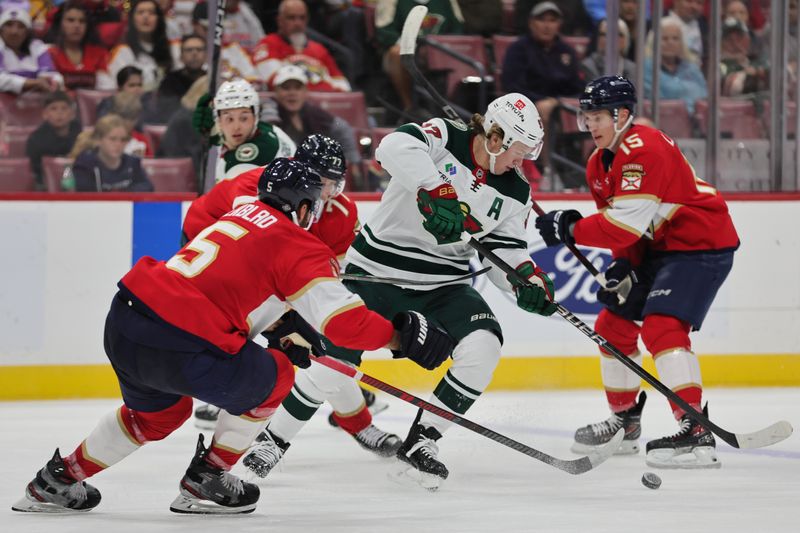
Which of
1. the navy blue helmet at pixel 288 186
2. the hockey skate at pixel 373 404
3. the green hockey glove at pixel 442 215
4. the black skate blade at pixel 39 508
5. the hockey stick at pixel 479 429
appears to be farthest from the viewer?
the hockey skate at pixel 373 404

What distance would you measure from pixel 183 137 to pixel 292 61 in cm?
92

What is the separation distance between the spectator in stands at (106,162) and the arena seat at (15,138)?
0.22m

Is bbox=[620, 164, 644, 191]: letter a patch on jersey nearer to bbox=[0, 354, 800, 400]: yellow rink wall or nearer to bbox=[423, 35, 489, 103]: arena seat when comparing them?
bbox=[0, 354, 800, 400]: yellow rink wall

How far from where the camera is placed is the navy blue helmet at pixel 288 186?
9.73ft

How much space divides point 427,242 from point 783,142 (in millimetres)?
2966

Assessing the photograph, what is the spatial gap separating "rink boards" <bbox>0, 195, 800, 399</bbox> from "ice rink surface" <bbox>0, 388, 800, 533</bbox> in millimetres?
308

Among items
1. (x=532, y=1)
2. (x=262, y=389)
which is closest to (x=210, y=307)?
(x=262, y=389)

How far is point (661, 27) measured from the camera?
608 centimetres

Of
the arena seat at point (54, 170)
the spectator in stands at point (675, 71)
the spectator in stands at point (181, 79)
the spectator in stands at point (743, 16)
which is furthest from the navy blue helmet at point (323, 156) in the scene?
the spectator in stands at point (743, 16)

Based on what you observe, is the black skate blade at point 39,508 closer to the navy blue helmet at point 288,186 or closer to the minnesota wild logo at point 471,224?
the navy blue helmet at point 288,186

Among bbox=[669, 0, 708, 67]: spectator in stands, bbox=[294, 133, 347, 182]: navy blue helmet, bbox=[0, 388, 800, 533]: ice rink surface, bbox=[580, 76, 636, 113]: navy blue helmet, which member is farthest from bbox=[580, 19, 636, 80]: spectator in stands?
bbox=[294, 133, 347, 182]: navy blue helmet

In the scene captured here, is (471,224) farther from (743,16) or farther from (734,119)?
(743,16)

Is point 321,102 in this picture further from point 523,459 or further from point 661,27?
point 523,459

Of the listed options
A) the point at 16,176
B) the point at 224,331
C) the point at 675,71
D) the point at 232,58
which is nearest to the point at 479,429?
the point at 224,331
